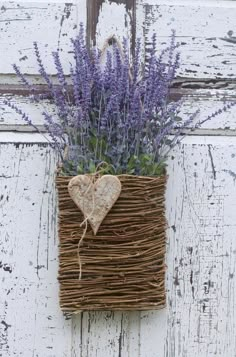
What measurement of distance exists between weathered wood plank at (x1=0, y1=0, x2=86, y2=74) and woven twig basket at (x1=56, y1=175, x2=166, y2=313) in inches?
12.6

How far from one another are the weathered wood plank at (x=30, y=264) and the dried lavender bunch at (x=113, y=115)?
4.2 inches

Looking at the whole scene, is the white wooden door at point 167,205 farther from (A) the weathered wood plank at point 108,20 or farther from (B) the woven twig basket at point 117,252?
(B) the woven twig basket at point 117,252

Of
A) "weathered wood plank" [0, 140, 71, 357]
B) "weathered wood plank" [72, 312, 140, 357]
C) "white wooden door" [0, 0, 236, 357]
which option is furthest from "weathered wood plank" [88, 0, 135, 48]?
"weathered wood plank" [72, 312, 140, 357]

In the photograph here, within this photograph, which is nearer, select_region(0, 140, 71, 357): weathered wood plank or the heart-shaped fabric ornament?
the heart-shaped fabric ornament

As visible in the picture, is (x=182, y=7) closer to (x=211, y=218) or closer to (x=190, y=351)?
(x=211, y=218)

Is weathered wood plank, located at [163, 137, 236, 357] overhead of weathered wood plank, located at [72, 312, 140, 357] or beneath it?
overhead

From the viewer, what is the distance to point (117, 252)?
155cm

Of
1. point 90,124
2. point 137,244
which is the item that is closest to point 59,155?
point 90,124

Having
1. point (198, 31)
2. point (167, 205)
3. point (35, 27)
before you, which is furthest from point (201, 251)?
point (35, 27)

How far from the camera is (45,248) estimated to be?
5.47 ft

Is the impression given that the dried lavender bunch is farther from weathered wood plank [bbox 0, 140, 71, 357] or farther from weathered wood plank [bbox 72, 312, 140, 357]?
weathered wood plank [bbox 72, 312, 140, 357]

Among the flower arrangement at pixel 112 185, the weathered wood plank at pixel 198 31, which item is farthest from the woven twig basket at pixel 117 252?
the weathered wood plank at pixel 198 31

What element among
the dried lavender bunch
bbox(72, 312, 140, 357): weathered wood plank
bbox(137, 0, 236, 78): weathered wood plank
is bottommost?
bbox(72, 312, 140, 357): weathered wood plank

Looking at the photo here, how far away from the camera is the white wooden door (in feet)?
5.45
